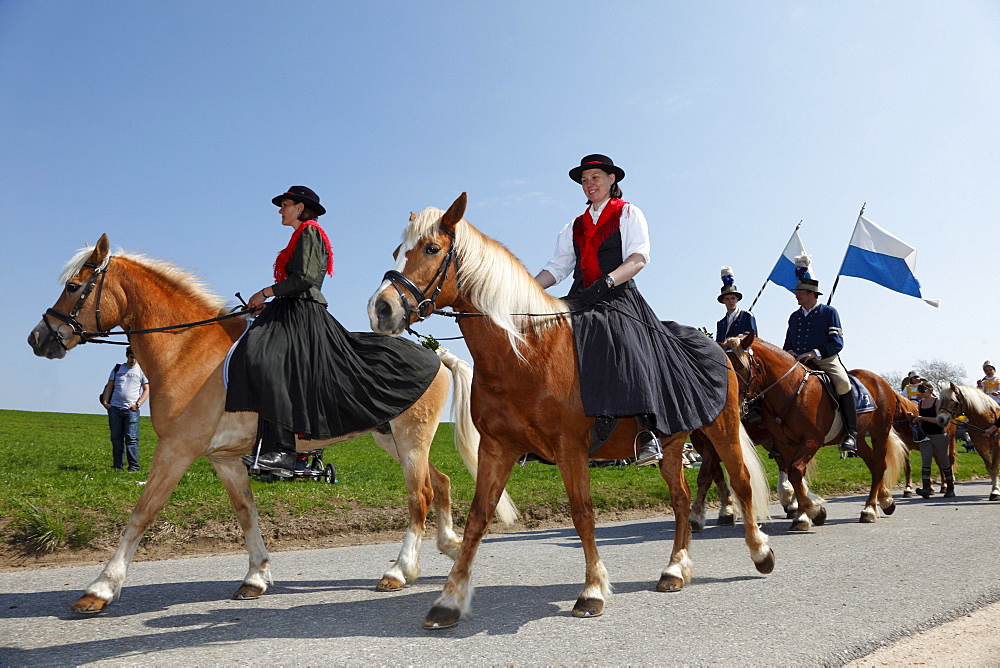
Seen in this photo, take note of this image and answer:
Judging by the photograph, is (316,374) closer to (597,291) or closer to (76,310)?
(76,310)

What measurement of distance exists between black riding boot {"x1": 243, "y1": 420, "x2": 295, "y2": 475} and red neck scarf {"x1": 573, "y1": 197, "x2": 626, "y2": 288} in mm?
2608

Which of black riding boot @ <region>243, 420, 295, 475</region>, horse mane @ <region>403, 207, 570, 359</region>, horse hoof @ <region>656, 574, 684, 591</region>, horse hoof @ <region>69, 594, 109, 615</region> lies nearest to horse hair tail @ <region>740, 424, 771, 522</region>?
horse hoof @ <region>656, 574, 684, 591</region>

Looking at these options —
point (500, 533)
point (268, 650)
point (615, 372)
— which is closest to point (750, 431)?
point (500, 533)

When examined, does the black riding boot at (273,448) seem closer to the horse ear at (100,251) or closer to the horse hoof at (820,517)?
the horse ear at (100,251)

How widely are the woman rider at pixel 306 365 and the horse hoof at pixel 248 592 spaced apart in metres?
0.93

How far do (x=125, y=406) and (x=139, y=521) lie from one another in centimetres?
921

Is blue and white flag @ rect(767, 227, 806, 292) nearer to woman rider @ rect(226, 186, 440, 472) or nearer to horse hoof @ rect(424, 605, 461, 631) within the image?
woman rider @ rect(226, 186, 440, 472)

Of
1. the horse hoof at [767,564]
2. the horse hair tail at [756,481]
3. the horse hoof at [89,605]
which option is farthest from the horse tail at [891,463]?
the horse hoof at [89,605]

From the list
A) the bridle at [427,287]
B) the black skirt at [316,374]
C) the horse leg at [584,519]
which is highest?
the bridle at [427,287]

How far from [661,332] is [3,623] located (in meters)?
5.01

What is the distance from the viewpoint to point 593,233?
5.37 metres

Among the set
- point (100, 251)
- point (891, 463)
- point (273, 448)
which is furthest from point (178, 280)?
point (891, 463)

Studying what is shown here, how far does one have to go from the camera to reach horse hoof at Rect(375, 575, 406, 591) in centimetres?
554

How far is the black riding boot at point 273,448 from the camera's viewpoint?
514cm
